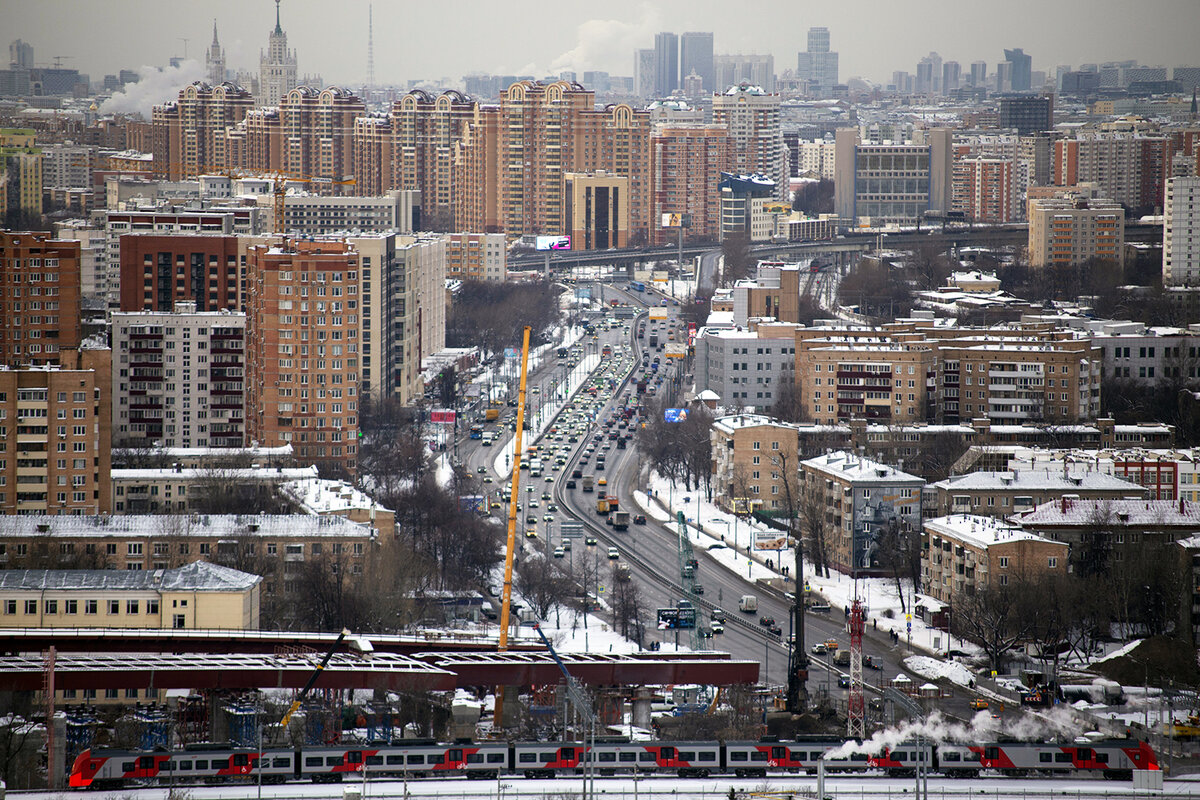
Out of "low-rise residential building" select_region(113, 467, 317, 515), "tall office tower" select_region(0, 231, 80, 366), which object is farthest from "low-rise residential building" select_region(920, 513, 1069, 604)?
"tall office tower" select_region(0, 231, 80, 366)

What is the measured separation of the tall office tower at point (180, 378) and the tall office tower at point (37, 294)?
124 centimetres

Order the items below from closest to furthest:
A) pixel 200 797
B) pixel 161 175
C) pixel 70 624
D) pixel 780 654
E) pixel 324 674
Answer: pixel 200 797 → pixel 324 674 → pixel 70 624 → pixel 780 654 → pixel 161 175

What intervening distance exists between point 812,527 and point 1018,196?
53.1 m

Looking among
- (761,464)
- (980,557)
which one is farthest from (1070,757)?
(761,464)

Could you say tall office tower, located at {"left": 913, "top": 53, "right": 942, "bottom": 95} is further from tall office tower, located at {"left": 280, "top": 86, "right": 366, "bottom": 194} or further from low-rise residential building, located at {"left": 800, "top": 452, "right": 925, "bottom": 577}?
low-rise residential building, located at {"left": 800, "top": 452, "right": 925, "bottom": 577}

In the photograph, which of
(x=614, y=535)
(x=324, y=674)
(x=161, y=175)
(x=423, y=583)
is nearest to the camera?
(x=324, y=674)

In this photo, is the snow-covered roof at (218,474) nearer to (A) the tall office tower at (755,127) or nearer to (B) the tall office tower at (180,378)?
(B) the tall office tower at (180,378)

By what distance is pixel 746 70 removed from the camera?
153 meters

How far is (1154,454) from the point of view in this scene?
2650cm

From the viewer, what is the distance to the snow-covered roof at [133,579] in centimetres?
1933

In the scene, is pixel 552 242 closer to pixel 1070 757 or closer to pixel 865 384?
pixel 865 384

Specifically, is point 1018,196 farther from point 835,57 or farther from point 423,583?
point 835,57

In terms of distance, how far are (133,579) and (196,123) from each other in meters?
54.0

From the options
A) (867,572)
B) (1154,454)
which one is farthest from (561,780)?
(1154,454)
